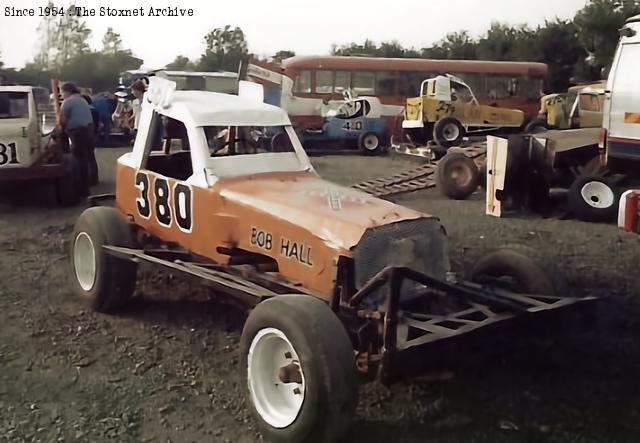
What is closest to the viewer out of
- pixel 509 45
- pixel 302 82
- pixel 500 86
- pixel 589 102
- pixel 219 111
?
pixel 219 111

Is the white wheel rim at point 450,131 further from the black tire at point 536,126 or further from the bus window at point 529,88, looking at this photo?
the bus window at point 529,88

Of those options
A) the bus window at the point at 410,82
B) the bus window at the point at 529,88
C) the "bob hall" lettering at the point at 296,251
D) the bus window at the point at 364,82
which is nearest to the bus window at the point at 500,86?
the bus window at the point at 529,88

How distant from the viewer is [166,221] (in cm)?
588

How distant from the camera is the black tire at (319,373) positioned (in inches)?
143

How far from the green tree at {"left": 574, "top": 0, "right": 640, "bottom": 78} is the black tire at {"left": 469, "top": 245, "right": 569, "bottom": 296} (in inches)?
1509

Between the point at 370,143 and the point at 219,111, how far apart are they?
16506 millimetres

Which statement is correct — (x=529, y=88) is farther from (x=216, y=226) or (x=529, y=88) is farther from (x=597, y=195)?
(x=216, y=226)

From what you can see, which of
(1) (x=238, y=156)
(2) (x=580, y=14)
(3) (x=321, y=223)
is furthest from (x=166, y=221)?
(2) (x=580, y=14)

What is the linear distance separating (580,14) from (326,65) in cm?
2646

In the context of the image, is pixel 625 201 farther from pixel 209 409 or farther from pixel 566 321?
pixel 209 409

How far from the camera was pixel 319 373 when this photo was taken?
12.0 ft

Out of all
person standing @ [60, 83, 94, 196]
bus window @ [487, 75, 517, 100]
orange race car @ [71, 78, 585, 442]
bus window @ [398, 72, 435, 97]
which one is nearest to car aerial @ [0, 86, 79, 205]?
person standing @ [60, 83, 94, 196]

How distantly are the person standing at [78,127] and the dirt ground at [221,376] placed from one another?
444 centimetres

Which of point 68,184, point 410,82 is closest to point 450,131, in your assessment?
point 410,82
